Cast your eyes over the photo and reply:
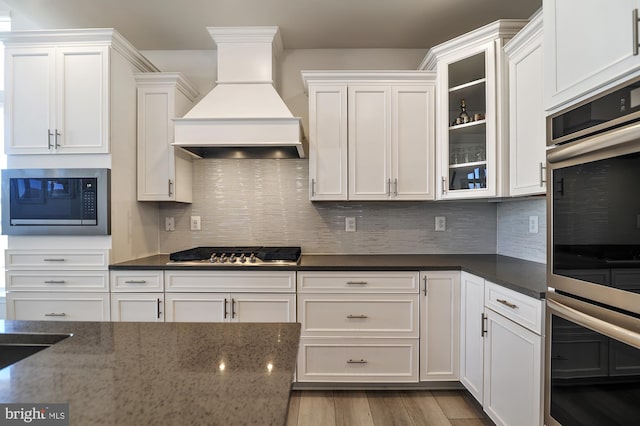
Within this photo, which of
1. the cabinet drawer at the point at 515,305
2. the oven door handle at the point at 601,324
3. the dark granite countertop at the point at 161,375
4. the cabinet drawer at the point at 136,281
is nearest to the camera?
the dark granite countertop at the point at 161,375

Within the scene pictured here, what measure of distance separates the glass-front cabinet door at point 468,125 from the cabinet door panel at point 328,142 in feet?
2.36

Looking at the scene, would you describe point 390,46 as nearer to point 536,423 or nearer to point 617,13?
point 617,13

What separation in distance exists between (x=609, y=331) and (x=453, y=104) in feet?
Result: 5.95

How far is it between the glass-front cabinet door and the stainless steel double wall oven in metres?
0.90

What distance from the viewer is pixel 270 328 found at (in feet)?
3.49

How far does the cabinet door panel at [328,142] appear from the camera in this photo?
8.47ft

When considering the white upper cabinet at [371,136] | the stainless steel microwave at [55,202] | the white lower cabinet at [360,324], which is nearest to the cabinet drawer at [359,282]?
the white lower cabinet at [360,324]

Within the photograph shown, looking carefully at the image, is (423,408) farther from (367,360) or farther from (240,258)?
(240,258)

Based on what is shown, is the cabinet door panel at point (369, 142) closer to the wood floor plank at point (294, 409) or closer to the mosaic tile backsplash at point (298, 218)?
the mosaic tile backsplash at point (298, 218)

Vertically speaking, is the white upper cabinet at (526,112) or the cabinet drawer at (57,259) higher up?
the white upper cabinet at (526,112)

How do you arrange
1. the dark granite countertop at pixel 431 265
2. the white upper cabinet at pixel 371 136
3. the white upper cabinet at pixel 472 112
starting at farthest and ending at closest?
the white upper cabinet at pixel 371 136
the white upper cabinet at pixel 472 112
the dark granite countertop at pixel 431 265

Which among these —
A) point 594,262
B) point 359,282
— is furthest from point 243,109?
point 594,262

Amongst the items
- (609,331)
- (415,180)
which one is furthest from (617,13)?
(415,180)

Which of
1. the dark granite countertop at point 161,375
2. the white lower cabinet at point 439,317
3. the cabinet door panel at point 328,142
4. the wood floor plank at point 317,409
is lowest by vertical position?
the wood floor plank at point 317,409
